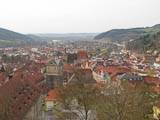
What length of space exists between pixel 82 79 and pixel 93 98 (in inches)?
113

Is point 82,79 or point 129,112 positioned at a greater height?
point 82,79

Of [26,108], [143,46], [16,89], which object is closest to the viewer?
[26,108]

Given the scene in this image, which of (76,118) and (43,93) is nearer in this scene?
(76,118)

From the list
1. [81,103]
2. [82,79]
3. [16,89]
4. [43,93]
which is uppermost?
[82,79]

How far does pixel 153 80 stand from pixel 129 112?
2817 cm

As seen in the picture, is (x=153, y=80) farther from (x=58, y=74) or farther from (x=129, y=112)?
(x=129, y=112)

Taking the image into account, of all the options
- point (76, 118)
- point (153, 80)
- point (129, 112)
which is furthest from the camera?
point (153, 80)

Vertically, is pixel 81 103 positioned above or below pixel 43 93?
above

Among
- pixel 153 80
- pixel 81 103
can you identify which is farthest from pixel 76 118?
pixel 153 80

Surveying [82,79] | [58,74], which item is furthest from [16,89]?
[82,79]

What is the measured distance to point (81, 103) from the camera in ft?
69.2

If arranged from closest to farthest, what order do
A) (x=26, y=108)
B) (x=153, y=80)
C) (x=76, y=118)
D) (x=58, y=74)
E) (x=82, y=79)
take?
(x=76, y=118) < (x=82, y=79) < (x=26, y=108) < (x=58, y=74) < (x=153, y=80)

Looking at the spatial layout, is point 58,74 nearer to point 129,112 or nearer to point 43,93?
point 43,93

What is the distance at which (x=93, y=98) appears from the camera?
21578 millimetres
